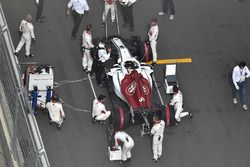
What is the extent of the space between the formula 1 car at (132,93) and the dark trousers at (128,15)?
6.93 ft

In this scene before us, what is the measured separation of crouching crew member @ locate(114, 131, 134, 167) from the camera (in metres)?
19.2

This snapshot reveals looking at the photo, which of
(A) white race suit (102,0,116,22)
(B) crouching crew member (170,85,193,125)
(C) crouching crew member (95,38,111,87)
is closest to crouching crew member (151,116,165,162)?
(B) crouching crew member (170,85,193,125)

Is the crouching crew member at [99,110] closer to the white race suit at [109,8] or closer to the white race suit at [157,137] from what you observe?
the white race suit at [157,137]

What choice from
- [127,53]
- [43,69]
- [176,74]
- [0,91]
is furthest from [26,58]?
[0,91]

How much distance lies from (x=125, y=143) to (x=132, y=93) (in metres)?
2.08

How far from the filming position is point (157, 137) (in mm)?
19781

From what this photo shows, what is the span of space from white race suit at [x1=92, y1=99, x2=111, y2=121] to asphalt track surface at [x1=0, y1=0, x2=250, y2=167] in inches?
18.9

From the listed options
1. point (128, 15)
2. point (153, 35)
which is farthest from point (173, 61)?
point (128, 15)

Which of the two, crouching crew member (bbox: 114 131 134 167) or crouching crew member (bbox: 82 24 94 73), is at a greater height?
crouching crew member (bbox: 82 24 94 73)

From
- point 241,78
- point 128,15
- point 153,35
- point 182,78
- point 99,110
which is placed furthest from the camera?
point 128,15

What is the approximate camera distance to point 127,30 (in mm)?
24234

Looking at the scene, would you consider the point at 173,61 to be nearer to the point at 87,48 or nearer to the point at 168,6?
the point at 168,6

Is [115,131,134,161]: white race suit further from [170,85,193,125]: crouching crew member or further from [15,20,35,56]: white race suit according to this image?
[15,20,35,56]: white race suit

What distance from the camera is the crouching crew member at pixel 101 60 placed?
70.9ft
